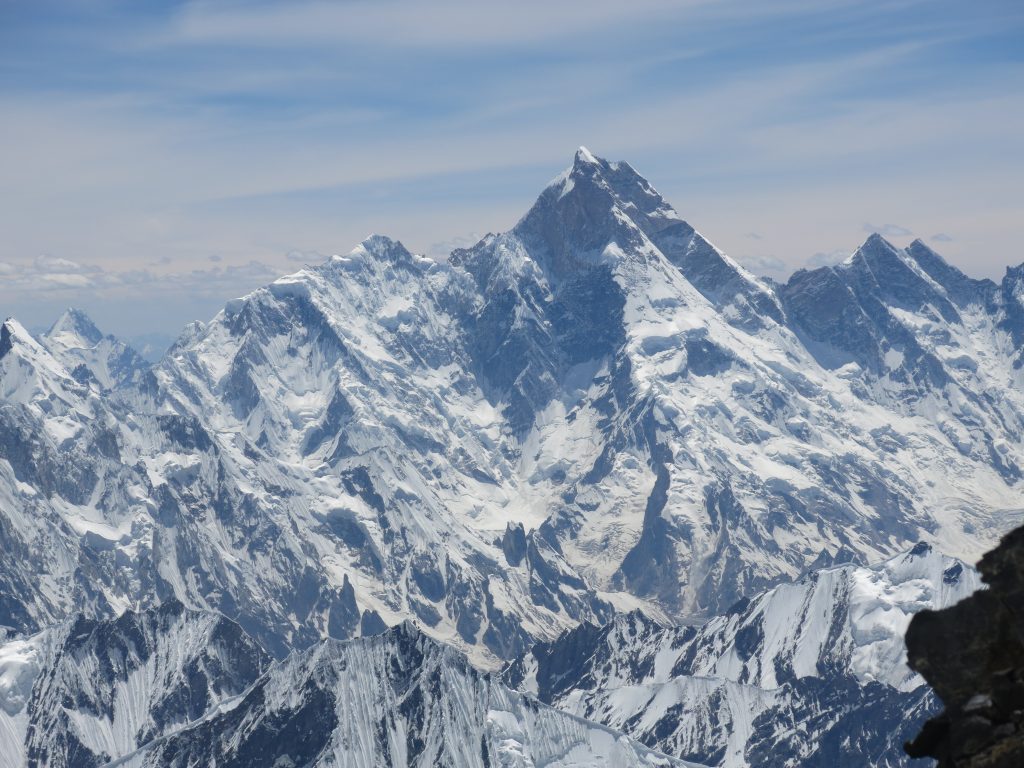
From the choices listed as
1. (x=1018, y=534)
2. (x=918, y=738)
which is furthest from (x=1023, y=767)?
(x=1018, y=534)

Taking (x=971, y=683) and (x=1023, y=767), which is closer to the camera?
(x=1023, y=767)

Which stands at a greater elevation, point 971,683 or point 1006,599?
point 1006,599

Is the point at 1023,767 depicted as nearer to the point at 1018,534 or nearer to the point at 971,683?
the point at 971,683

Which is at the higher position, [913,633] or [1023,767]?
[913,633]

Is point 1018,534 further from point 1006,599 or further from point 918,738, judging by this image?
point 918,738

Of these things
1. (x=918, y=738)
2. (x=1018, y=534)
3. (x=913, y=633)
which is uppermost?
(x=1018, y=534)

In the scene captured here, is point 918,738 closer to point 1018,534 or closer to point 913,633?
point 913,633
